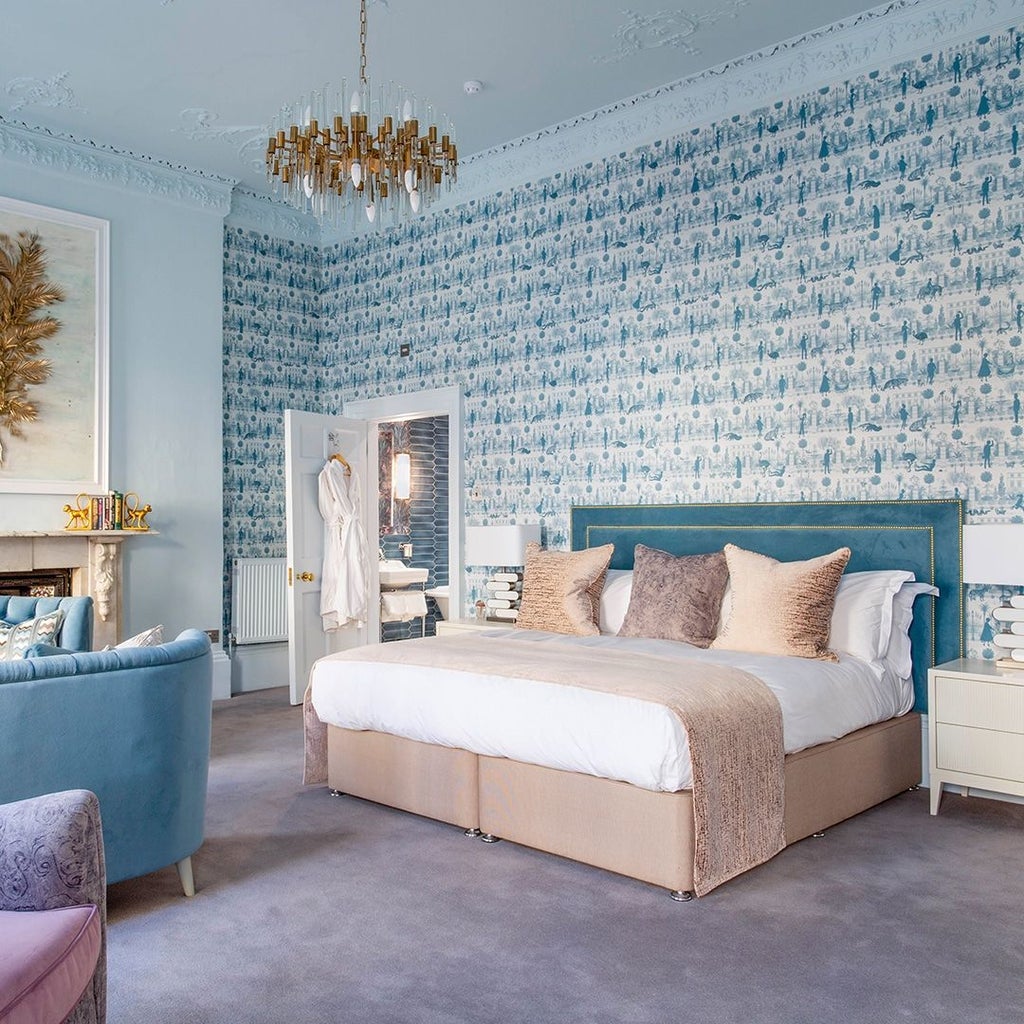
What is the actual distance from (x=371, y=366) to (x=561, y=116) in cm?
245

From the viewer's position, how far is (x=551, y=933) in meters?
2.87

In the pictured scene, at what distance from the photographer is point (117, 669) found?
2891mm

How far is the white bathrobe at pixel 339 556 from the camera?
269 inches

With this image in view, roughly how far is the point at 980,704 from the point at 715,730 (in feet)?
4.66

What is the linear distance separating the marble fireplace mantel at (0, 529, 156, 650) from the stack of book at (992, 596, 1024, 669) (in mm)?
4936

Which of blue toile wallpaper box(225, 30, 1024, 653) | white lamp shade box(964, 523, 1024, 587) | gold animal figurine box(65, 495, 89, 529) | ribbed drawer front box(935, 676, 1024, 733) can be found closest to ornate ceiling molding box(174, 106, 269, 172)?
blue toile wallpaper box(225, 30, 1024, 653)

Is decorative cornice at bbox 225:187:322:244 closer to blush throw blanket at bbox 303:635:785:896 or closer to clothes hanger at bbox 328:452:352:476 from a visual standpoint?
clothes hanger at bbox 328:452:352:476

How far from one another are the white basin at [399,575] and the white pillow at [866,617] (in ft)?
15.4

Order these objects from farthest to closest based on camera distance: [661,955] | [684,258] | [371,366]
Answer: [371,366] < [684,258] < [661,955]

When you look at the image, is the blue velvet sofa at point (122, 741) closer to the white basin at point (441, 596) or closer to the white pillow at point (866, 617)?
the white pillow at point (866, 617)

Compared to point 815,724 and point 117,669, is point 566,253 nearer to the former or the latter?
point 815,724

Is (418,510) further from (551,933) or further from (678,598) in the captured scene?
(551,933)

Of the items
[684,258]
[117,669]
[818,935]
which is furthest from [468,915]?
[684,258]

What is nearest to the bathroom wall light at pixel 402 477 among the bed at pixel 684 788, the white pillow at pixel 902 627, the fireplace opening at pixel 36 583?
the fireplace opening at pixel 36 583
